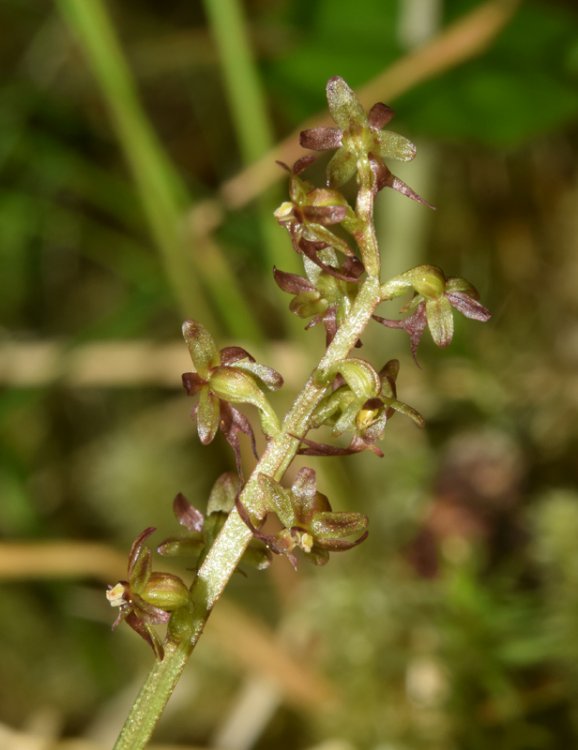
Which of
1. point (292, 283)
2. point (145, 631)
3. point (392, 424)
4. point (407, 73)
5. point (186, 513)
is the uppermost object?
point (407, 73)

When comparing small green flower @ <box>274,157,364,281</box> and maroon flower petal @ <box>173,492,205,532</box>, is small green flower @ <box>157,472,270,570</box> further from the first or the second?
small green flower @ <box>274,157,364,281</box>

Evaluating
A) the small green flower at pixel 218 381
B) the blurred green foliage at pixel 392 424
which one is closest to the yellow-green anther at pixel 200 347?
the small green flower at pixel 218 381

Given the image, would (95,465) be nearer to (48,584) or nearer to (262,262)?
(48,584)

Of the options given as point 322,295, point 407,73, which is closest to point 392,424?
point 407,73

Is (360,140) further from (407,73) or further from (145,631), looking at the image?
(407,73)

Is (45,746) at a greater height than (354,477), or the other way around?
(354,477)

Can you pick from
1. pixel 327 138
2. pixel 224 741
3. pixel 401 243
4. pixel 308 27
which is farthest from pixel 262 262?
pixel 327 138

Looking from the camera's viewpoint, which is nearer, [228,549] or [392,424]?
[228,549]
